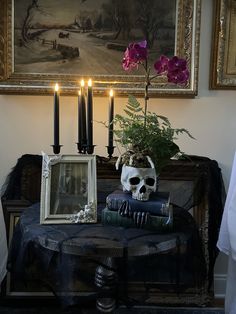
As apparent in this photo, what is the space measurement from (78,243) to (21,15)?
1.15 metres

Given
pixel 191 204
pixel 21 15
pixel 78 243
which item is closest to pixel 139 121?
pixel 78 243

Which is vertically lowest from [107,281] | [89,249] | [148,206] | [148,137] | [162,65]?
[107,281]

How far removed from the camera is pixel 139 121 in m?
1.30

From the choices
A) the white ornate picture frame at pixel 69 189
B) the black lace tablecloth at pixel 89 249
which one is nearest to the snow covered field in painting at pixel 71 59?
the white ornate picture frame at pixel 69 189

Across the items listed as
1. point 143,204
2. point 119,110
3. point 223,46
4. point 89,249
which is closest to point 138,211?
point 143,204

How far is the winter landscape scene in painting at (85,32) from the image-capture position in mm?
1731

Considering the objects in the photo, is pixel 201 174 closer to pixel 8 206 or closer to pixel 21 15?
pixel 8 206

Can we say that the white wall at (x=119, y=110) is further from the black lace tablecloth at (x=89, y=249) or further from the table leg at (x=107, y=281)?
the table leg at (x=107, y=281)

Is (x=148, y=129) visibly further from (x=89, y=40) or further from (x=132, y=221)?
(x=89, y=40)

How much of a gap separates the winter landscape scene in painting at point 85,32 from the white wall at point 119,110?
162 mm

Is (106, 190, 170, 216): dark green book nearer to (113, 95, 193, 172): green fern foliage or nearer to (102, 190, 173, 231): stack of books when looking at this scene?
(102, 190, 173, 231): stack of books

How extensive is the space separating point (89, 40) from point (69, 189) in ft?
2.60

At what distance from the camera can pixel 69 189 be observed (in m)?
1.34

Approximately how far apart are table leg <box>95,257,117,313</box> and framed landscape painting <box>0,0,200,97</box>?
83 centimetres
